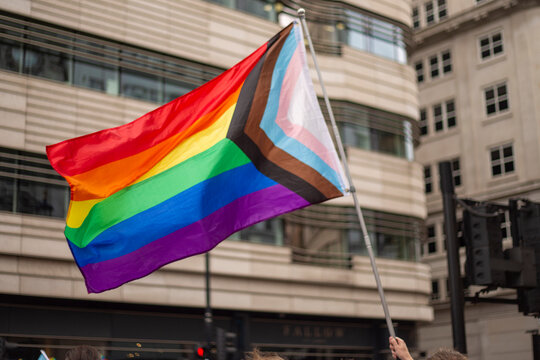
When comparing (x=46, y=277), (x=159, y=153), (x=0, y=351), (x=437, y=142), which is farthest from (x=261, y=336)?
(x=437, y=142)

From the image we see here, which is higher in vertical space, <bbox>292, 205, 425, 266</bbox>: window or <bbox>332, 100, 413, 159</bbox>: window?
<bbox>332, 100, 413, 159</bbox>: window

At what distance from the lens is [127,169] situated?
9945 mm

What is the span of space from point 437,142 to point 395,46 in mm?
16482

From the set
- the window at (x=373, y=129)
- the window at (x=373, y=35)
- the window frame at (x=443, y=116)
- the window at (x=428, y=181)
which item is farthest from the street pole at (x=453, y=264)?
the window frame at (x=443, y=116)

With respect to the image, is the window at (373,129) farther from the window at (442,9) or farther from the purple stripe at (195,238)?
the window at (442,9)

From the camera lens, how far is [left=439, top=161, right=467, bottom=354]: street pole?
1039 cm

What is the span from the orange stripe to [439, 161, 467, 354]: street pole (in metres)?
3.08

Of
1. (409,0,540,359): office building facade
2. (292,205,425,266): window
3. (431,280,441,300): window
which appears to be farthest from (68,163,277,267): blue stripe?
(431,280,441,300): window

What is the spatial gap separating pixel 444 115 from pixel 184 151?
1480 inches

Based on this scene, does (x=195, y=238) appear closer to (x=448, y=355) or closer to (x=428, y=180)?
(x=448, y=355)

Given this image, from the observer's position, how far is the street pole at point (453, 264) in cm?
1039

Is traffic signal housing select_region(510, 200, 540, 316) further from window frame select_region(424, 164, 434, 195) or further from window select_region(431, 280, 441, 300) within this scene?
window frame select_region(424, 164, 434, 195)

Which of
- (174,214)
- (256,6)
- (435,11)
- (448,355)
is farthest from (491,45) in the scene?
(448,355)

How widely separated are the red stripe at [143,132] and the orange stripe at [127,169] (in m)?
0.06
